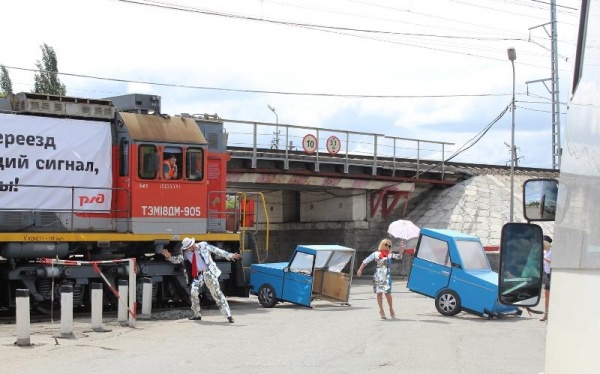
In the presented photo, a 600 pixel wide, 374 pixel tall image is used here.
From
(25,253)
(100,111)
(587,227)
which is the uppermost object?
(100,111)

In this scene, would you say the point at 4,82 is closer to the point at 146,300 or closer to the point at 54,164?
the point at 54,164

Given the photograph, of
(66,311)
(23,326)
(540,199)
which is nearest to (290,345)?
(66,311)

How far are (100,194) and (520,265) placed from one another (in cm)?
1564

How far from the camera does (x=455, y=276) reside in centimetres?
1775

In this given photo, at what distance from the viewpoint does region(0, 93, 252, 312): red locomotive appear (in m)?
17.2

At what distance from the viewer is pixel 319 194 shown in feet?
130

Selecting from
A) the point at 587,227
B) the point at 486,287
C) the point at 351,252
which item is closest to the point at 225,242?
the point at 351,252

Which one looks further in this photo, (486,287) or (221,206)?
(221,206)

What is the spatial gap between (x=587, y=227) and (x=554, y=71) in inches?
981

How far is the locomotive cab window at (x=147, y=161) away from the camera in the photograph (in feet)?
61.1

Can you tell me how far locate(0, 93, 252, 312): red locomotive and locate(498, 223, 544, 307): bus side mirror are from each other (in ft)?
45.0

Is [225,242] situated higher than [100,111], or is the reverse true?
[100,111]

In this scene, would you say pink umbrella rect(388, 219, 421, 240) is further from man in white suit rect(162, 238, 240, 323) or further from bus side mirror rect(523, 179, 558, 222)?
bus side mirror rect(523, 179, 558, 222)

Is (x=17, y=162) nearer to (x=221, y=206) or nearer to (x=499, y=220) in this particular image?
(x=221, y=206)
